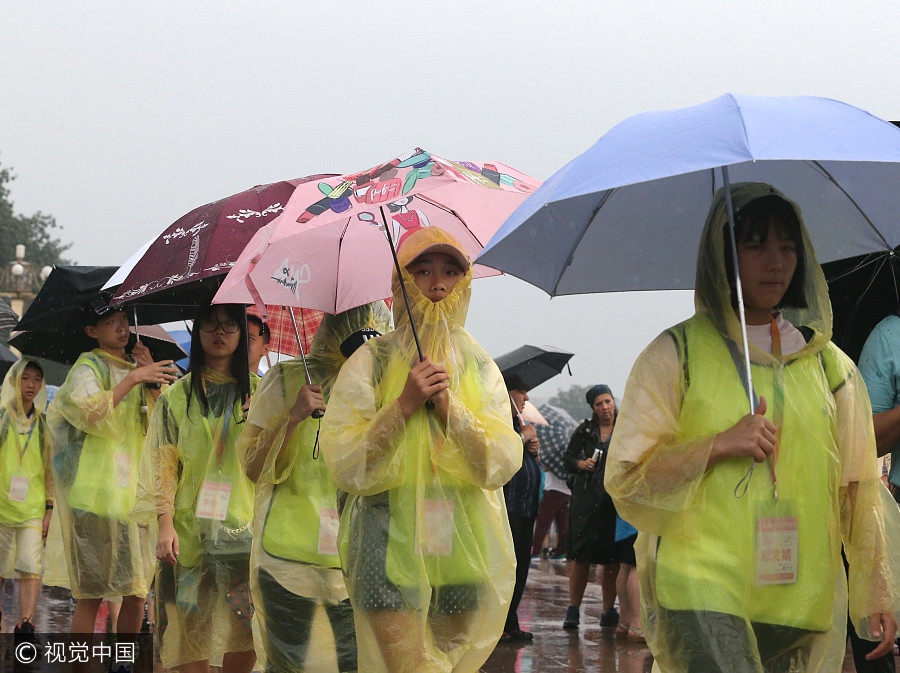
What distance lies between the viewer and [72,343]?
28.6ft

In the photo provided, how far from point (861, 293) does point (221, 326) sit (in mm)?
2981

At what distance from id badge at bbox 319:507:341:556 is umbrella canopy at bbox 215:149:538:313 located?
854mm

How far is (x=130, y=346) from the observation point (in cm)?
856

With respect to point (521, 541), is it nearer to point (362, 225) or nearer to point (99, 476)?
point (99, 476)

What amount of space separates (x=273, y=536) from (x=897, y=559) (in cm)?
269

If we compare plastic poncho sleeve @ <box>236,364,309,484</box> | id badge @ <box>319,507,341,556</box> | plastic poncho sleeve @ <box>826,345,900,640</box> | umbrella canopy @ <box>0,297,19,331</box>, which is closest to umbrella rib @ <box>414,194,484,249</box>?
plastic poncho sleeve @ <box>236,364,309,484</box>

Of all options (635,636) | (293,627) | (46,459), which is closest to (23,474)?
(46,459)

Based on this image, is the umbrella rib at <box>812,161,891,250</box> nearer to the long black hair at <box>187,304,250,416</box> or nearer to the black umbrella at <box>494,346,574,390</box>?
the long black hair at <box>187,304,250,416</box>

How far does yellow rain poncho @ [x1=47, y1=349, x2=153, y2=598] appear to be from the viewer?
798 centimetres

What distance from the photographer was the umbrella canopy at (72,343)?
338 inches

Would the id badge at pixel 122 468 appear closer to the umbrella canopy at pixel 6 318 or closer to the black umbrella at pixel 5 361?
the umbrella canopy at pixel 6 318

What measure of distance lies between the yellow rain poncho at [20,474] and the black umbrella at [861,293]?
255 inches

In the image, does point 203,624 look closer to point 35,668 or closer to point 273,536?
point 273,536

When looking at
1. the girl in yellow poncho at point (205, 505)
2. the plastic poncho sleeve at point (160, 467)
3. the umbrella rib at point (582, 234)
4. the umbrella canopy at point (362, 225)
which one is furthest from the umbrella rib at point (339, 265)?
the umbrella rib at point (582, 234)
